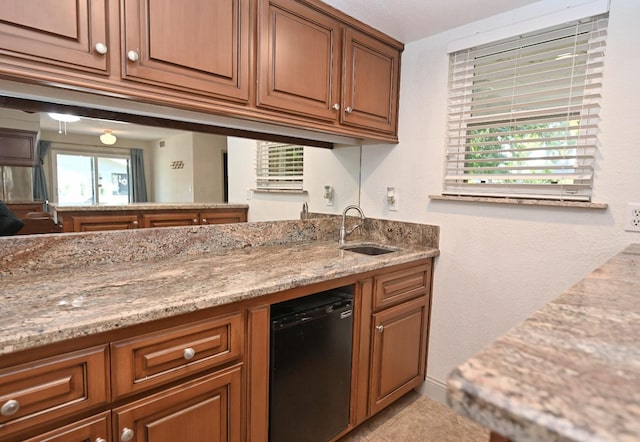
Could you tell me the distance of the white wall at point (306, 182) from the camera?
192 centimetres

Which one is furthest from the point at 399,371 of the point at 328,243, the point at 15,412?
the point at 15,412

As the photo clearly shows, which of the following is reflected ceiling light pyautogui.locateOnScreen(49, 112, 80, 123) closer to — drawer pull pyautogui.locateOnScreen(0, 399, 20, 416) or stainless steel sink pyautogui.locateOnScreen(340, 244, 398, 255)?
drawer pull pyautogui.locateOnScreen(0, 399, 20, 416)

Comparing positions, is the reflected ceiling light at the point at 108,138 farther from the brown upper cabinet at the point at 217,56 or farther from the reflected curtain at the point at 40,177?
the brown upper cabinet at the point at 217,56

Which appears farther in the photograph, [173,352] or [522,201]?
[522,201]

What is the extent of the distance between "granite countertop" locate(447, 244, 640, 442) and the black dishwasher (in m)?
0.91

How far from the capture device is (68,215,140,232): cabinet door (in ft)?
4.74

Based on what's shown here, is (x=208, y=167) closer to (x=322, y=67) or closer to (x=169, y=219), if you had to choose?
(x=169, y=219)

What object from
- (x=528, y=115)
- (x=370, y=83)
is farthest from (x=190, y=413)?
(x=528, y=115)

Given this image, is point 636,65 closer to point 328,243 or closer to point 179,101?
point 328,243

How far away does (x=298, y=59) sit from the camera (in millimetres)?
1667

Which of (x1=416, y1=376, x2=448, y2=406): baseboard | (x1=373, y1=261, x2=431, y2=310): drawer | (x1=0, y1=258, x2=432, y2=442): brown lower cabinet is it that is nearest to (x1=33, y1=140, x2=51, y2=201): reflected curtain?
(x1=0, y1=258, x2=432, y2=442): brown lower cabinet

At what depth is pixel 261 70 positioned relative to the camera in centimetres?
154

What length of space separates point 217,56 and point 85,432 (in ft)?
4.31

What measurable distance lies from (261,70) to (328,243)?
109cm
